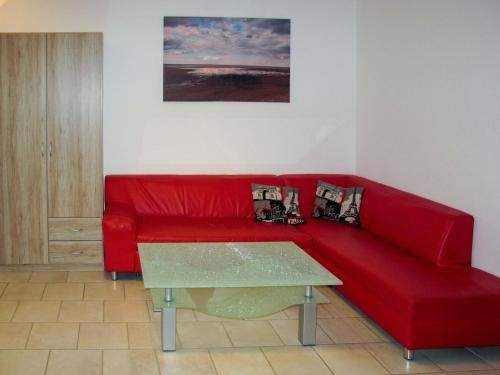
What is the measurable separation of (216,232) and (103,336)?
149 centimetres

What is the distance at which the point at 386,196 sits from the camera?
524 cm

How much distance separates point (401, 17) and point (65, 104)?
270 cm

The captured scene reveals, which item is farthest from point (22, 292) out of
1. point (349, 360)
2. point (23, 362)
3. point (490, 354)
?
point (490, 354)

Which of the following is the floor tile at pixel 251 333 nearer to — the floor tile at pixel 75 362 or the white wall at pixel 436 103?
the floor tile at pixel 75 362

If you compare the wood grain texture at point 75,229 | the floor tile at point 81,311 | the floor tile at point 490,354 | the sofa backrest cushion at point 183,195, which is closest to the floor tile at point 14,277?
the wood grain texture at point 75,229

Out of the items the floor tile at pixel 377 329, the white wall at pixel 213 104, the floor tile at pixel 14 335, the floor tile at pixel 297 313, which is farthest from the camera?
the white wall at pixel 213 104

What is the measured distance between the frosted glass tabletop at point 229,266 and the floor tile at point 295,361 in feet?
1.29

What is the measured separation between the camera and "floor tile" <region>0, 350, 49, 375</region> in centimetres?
347

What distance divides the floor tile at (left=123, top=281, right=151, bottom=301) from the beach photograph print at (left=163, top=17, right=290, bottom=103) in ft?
5.67

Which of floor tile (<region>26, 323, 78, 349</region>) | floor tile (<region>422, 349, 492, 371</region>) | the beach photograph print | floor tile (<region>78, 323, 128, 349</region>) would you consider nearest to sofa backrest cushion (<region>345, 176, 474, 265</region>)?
floor tile (<region>422, 349, 492, 371</region>)

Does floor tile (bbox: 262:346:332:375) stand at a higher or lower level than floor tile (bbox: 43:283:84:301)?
lower

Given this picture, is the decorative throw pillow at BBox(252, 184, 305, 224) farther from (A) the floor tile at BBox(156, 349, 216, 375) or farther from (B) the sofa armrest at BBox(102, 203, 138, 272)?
(A) the floor tile at BBox(156, 349, 216, 375)

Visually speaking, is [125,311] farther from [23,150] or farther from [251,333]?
[23,150]

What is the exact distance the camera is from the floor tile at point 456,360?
12.0 feet
